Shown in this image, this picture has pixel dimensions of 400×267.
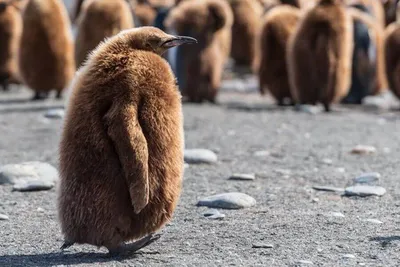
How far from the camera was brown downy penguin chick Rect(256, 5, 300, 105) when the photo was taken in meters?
11.1

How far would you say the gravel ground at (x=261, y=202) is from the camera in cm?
430

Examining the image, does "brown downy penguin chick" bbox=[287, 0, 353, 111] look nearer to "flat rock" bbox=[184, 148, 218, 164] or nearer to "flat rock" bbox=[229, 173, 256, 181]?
"flat rock" bbox=[184, 148, 218, 164]

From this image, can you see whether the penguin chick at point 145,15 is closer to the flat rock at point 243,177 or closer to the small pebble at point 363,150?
the small pebble at point 363,150

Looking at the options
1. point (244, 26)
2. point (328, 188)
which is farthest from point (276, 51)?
point (328, 188)

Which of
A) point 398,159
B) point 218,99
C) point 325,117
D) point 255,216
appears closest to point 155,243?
point 255,216

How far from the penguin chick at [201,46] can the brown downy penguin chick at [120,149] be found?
22.0 feet

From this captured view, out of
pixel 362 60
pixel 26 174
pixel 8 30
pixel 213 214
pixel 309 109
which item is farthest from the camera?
pixel 8 30

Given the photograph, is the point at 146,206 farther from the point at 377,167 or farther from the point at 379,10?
the point at 379,10

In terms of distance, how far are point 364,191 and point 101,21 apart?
4923mm

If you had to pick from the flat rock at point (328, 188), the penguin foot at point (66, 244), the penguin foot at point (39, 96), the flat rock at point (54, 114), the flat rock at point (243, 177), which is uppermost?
the penguin foot at point (66, 244)

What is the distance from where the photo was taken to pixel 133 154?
161 inches

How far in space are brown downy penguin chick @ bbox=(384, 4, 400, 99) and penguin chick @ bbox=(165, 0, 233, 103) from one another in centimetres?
182

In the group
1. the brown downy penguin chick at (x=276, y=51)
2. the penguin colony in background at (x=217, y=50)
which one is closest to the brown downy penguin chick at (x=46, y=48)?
the penguin colony in background at (x=217, y=50)

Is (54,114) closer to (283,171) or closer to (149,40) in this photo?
(283,171)
